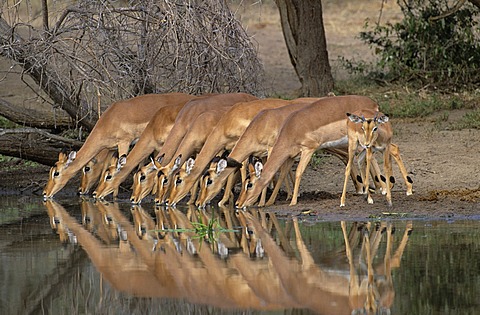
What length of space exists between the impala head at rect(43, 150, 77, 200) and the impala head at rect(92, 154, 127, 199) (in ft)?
1.40

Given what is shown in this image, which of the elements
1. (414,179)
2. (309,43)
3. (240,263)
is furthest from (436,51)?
(240,263)

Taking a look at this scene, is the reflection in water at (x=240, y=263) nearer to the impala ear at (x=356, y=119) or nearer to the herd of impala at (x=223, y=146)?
the herd of impala at (x=223, y=146)

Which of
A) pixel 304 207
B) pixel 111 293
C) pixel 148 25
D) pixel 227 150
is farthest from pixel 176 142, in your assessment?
pixel 111 293

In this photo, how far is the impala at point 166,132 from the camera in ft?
37.6

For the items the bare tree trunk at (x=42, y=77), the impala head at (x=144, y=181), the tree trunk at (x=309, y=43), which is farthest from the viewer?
the tree trunk at (x=309, y=43)

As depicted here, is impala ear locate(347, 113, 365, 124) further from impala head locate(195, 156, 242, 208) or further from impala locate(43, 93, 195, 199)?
impala locate(43, 93, 195, 199)

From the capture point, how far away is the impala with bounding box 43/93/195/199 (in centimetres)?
1195

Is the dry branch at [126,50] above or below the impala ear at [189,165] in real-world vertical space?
above

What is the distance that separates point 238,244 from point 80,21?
15.5 feet

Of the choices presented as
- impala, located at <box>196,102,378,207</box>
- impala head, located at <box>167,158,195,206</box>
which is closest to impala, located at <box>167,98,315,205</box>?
impala head, located at <box>167,158,195,206</box>

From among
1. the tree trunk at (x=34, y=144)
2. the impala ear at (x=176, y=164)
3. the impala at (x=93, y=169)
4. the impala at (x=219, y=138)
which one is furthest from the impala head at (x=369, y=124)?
the tree trunk at (x=34, y=144)

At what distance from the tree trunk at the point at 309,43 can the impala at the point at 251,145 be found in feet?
17.2

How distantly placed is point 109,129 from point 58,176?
0.79 m

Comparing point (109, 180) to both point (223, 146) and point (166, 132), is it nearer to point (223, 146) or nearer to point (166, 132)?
point (166, 132)
